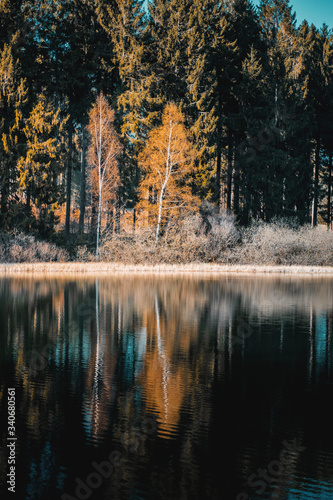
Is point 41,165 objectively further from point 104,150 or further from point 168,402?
point 168,402

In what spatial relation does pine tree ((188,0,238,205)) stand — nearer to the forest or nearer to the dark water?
the forest

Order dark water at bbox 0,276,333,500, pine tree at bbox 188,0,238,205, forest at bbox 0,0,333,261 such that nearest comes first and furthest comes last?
dark water at bbox 0,276,333,500 < forest at bbox 0,0,333,261 < pine tree at bbox 188,0,238,205

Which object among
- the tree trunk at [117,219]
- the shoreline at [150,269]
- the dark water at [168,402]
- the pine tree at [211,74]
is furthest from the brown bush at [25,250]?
the dark water at [168,402]

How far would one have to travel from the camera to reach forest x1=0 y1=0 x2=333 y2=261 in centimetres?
4034

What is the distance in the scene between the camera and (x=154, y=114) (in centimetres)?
4300

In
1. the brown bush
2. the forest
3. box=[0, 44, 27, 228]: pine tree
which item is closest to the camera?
the brown bush

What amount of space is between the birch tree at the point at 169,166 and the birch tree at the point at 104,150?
2.14m

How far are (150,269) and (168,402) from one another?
28.1 metres

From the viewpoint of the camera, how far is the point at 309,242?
42.3 metres

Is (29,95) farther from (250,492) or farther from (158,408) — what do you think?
(250,492)

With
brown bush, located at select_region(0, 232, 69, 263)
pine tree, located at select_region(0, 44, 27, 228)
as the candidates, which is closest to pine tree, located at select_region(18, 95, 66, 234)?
pine tree, located at select_region(0, 44, 27, 228)

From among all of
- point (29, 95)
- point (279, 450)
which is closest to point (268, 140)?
point (29, 95)

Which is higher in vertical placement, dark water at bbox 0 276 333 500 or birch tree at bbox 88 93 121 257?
birch tree at bbox 88 93 121 257

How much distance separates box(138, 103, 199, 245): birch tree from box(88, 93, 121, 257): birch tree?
2138 millimetres
